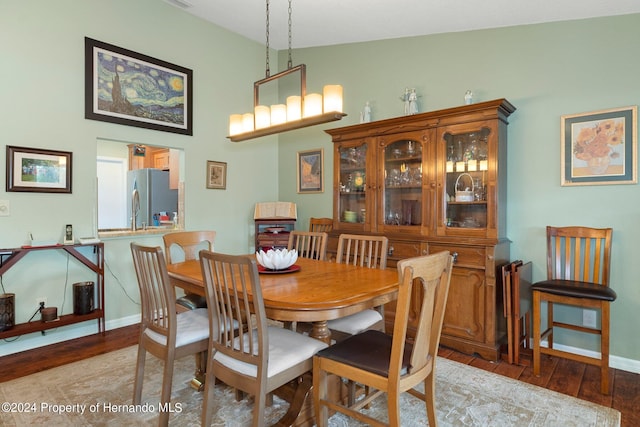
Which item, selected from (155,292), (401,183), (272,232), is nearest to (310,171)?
(272,232)

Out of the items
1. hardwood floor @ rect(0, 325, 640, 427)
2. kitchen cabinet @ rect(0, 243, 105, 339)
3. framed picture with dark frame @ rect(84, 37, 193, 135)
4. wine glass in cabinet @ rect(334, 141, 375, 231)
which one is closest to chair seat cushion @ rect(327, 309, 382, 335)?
hardwood floor @ rect(0, 325, 640, 427)

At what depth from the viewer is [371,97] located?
4.09m

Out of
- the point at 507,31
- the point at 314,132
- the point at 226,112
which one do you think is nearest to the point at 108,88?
the point at 226,112

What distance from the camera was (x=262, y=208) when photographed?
4457 millimetres

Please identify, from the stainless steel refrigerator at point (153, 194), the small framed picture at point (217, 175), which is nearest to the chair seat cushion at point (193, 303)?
the small framed picture at point (217, 175)

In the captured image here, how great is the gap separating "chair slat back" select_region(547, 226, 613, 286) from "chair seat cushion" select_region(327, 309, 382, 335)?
1.59 metres

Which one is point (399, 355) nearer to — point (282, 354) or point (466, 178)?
point (282, 354)

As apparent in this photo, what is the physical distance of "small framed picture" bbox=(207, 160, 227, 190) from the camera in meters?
4.27

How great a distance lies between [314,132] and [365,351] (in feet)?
11.1

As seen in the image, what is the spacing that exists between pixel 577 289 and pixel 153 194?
4804mm

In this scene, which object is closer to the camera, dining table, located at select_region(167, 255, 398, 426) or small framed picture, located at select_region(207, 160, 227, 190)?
dining table, located at select_region(167, 255, 398, 426)

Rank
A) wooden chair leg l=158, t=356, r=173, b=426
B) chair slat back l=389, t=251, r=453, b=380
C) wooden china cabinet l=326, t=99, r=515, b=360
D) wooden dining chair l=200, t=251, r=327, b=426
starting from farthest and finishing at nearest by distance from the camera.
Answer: wooden china cabinet l=326, t=99, r=515, b=360 → wooden chair leg l=158, t=356, r=173, b=426 → wooden dining chair l=200, t=251, r=327, b=426 → chair slat back l=389, t=251, r=453, b=380

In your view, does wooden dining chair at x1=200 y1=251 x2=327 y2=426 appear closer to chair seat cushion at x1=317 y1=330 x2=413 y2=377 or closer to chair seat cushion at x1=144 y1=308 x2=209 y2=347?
chair seat cushion at x1=317 y1=330 x2=413 y2=377

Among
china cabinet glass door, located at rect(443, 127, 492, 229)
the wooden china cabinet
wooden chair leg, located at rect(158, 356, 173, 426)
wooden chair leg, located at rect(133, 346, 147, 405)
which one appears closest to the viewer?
wooden chair leg, located at rect(158, 356, 173, 426)
